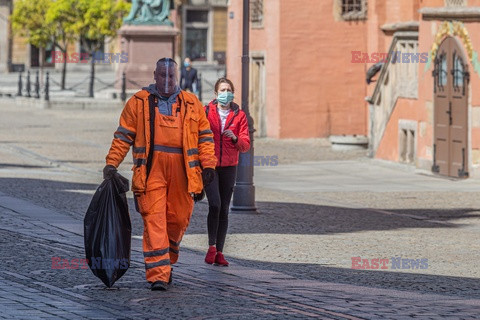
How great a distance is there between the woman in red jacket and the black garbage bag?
1.99 metres

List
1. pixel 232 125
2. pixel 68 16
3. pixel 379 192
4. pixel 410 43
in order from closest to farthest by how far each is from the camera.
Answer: pixel 232 125 < pixel 379 192 < pixel 410 43 < pixel 68 16

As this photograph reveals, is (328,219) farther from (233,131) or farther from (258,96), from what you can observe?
(258,96)

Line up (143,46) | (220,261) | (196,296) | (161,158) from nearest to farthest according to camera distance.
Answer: (196,296)
(161,158)
(220,261)
(143,46)

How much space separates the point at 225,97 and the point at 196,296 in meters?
3.09

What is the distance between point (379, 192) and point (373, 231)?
565cm

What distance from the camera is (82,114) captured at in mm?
42906

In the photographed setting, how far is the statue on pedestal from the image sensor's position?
46.8 meters

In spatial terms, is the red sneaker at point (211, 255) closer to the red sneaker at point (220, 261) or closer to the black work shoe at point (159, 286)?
the red sneaker at point (220, 261)

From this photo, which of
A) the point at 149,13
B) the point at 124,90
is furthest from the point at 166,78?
the point at 149,13

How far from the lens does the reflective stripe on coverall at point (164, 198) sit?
11.1m

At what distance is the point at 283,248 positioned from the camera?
48.6ft

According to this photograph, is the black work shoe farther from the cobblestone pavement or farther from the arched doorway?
the arched doorway

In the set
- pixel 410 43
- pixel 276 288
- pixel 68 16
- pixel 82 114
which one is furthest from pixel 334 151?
pixel 68 16

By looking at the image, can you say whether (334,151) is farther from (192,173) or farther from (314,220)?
(192,173)
